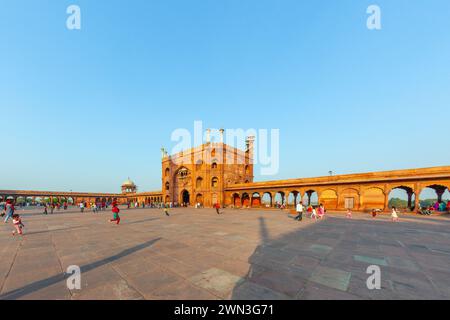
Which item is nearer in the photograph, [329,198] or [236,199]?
[329,198]

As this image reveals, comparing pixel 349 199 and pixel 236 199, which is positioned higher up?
pixel 349 199

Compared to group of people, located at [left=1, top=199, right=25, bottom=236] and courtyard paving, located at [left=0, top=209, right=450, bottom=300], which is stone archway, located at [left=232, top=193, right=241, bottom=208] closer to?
group of people, located at [left=1, top=199, right=25, bottom=236]

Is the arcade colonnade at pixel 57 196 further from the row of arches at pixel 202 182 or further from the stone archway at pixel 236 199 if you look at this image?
the stone archway at pixel 236 199

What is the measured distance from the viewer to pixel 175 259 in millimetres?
4305

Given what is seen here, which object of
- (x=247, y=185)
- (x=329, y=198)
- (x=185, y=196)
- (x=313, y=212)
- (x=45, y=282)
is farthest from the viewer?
(x=185, y=196)

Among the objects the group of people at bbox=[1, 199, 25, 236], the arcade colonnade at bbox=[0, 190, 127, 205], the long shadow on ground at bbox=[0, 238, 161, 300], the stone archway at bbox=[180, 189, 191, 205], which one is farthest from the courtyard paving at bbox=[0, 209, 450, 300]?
the arcade colonnade at bbox=[0, 190, 127, 205]

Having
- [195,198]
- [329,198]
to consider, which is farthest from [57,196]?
[329,198]

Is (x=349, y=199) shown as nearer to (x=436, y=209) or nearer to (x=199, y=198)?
(x=436, y=209)

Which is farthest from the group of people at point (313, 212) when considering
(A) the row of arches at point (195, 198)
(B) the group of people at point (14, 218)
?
(A) the row of arches at point (195, 198)

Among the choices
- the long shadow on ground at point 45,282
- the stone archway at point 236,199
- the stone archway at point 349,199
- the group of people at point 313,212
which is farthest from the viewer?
the stone archway at point 236,199

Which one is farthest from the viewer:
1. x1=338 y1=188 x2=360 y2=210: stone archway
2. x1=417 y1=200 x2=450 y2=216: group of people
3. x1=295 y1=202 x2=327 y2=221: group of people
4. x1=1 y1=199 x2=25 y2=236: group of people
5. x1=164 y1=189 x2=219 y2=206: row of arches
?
x1=164 y1=189 x2=219 y2=206: row of arches

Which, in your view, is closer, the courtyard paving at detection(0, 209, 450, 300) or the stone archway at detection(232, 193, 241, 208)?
the courtyard paving at detection(0, 209, 450, 300)

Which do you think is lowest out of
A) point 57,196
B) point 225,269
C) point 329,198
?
point 57,196

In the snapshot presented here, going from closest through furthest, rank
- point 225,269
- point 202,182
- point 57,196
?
point 225,269 → point 202,182 → point 57,196
